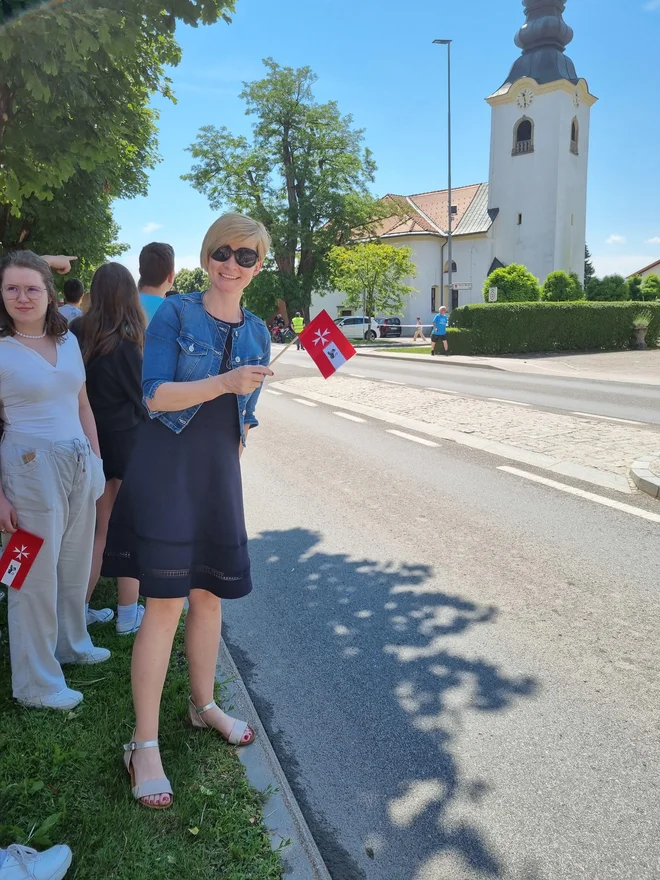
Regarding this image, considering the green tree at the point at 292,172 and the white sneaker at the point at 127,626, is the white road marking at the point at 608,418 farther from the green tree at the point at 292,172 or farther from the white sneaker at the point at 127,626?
the green tree at the point at 292,172

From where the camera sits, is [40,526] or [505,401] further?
[505,401]

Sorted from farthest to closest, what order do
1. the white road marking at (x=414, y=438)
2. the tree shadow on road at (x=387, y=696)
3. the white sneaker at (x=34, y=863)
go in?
the white road marking at (x=414, y=438), the tree shadow on road at (x=387, y=696), the white sneaker at (x=34, y=863)

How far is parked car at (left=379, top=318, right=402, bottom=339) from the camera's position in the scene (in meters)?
46.3

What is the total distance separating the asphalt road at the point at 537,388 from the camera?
480 inches

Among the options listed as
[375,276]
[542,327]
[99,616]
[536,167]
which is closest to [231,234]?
[99,616]

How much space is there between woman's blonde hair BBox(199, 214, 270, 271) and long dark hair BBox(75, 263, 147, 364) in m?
1.24

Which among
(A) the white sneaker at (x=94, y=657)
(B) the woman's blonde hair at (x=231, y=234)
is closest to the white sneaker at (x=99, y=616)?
(A) the white sneaker at (x=94, y=657)

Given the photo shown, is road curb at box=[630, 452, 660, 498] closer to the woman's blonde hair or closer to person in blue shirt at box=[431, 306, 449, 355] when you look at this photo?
the woman's blonde hair

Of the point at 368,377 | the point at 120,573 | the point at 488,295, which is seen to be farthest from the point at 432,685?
the point at 488,295

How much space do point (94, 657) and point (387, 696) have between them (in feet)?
4.63

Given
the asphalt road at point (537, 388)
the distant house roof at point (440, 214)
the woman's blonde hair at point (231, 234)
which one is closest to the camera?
the woman's blonde hair at point (231, 234)

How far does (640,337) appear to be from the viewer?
28453mm

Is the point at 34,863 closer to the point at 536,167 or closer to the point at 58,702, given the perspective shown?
the point at 58,702

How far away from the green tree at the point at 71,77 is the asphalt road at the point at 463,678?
343 centimetres
